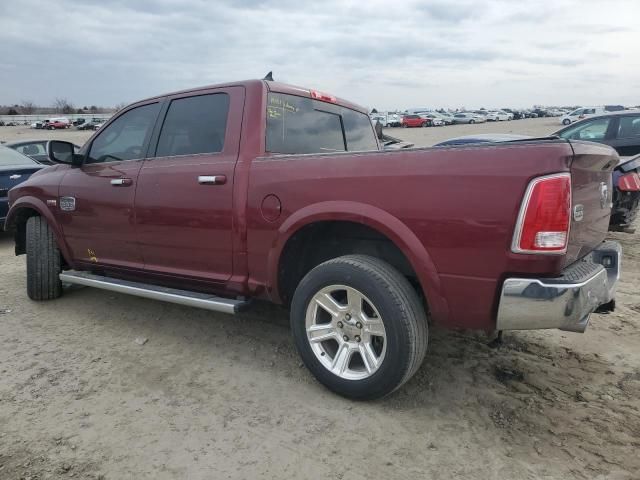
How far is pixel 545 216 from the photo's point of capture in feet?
7.52

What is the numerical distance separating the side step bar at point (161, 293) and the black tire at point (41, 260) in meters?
0.33

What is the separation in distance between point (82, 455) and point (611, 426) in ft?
8.99

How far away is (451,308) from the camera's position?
2605 mm

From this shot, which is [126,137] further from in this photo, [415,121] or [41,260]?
[415,121]

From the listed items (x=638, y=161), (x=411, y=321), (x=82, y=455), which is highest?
(x=638, y=161)

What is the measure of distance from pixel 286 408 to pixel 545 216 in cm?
175

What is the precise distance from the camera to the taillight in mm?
2275

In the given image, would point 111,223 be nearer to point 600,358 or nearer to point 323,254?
point 323,254

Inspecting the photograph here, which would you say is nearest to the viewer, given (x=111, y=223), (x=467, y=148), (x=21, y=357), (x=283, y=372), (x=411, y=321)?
(x=467, y=148)

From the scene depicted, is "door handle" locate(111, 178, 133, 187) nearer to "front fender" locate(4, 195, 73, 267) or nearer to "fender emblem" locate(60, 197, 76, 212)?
"fender emblem" locate(60, 197, 76, 212)

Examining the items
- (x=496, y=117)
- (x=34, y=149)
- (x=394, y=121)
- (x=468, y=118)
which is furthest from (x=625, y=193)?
(x=496, y=117)

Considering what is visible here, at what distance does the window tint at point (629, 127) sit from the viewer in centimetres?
859

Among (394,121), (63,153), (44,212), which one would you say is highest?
(394,121)

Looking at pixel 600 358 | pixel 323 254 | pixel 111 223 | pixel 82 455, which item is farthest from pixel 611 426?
pixel 111 223
